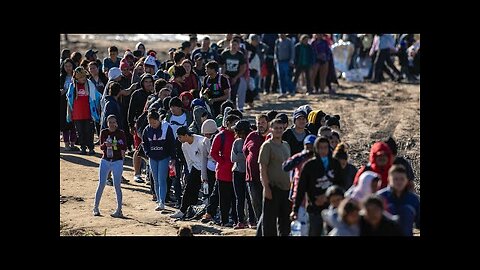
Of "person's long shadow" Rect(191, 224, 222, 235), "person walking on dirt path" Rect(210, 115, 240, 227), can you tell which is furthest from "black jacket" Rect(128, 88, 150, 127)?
"person walking on dirt path" Rect(210, 115, 240, 227)

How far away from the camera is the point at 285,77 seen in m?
29.3

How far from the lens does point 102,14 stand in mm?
14750

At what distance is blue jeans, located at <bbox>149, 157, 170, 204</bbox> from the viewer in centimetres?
1708

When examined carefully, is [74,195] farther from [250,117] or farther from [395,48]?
[395,48]

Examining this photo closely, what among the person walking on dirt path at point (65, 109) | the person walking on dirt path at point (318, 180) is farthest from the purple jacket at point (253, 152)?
the person walking on dirt path at point (65, 109)

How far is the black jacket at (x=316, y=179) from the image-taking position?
13078mm

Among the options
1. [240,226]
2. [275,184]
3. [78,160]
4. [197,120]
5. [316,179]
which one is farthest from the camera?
[78,160]

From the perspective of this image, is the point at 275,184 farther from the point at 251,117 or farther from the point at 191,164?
the point at 251,117

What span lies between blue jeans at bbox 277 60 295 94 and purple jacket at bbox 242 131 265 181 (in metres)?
13.6

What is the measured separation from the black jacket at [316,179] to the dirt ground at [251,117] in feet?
8.94

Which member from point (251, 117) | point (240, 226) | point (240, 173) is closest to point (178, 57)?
point (251, 117)

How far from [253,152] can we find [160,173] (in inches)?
98.9
